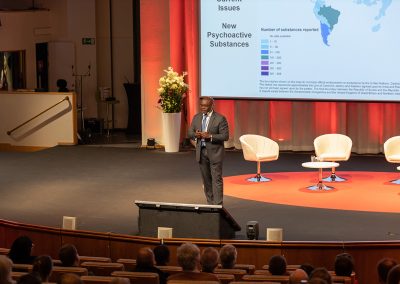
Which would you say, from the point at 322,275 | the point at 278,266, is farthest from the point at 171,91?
the point at 322,275

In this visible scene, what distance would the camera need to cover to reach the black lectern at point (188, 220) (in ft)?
32.0

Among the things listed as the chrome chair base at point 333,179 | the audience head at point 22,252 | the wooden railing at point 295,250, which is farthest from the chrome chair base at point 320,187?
the audience head at point 22,252

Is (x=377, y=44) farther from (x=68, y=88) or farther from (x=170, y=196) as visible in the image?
(x=68, y=88)

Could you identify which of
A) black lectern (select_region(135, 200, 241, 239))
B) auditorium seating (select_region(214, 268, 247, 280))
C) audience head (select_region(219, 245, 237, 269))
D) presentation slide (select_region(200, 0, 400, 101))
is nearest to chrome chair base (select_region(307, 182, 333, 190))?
presentation slide (select_region(200, 0, 400, 101))

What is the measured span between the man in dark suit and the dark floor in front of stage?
1.27ft

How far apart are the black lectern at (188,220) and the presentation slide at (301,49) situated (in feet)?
19.9

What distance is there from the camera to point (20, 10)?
20.1 m

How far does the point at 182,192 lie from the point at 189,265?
6372 mm

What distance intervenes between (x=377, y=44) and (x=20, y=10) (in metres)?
8.29

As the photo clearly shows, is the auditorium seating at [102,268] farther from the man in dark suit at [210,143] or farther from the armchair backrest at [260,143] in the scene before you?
the armchair backrest at [260,143]

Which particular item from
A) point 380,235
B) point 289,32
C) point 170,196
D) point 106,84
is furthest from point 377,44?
point 106,84

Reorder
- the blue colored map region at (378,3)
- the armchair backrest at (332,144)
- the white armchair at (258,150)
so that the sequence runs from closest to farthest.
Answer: the white armchair at (258,150) < the armchair backrest at (332,144) < the blue colored map region at (378,3)

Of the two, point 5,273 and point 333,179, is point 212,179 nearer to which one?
point 333,179

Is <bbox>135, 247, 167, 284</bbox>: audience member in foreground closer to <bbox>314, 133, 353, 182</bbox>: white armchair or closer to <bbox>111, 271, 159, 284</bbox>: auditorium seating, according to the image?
<bbox>111, 271, 159, 284</bbox>: auditorium seating
